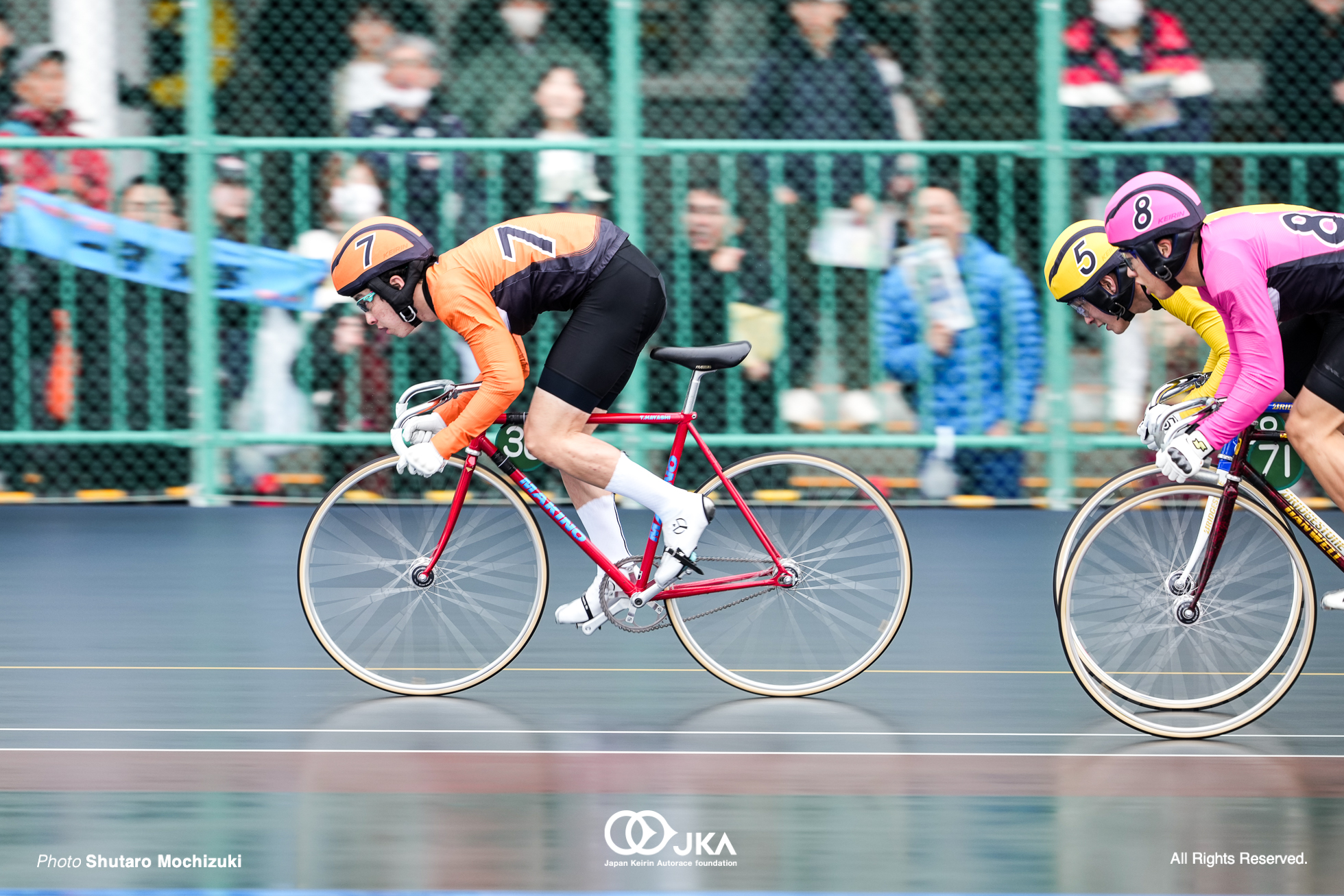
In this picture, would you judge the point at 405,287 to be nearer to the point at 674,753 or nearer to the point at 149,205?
the point at 674,753

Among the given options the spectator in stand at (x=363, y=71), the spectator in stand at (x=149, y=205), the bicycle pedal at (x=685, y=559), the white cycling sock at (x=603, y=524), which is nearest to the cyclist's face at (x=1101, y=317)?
the bicycle pedal at (x=685, y=559)

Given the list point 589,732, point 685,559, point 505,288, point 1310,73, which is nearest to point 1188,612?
point 685,559

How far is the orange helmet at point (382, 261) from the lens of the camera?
583cm

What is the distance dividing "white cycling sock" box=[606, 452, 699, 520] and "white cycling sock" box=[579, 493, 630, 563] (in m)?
0.16

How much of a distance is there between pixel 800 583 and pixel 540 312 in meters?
1.21

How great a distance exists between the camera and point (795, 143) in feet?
31.1

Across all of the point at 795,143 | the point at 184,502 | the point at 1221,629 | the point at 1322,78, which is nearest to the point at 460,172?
the point at 795,143

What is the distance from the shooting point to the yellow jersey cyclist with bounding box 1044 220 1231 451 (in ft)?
18.4

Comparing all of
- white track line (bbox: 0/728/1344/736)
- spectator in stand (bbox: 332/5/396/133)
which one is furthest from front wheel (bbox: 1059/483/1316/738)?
spectator in stand (bbox: 332/5/396/133)

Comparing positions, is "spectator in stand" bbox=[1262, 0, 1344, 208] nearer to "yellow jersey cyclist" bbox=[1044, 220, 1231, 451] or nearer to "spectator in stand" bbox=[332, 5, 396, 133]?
"yellow jersey cyclist" bbox=[1044, 220, 1231, 451]

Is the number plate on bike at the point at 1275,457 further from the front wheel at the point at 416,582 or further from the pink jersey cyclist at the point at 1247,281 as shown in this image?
the front wheel at the point at 416,582

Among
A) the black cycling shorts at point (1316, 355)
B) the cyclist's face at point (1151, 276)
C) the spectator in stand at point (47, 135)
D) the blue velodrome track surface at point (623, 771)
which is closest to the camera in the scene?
the blue velodrome track surface at point (623, 771)

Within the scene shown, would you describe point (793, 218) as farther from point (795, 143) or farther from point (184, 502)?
point (184, 502)

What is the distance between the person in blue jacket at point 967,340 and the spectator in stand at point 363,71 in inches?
107
